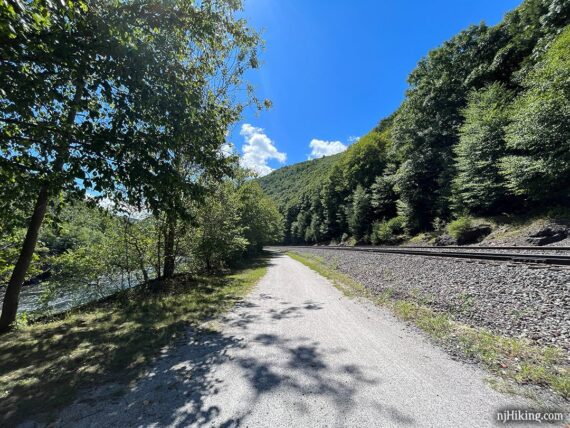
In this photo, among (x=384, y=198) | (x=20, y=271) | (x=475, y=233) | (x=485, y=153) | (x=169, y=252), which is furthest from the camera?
(x=384, y=198)

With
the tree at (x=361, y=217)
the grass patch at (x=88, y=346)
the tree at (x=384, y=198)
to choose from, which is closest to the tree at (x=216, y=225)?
the grass patch at (x=88, y=346)

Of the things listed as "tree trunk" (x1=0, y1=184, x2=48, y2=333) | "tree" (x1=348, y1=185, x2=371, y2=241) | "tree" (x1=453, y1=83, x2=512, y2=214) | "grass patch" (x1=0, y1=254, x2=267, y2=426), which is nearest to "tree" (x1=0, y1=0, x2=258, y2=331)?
"tree trunk" (x1=0, y1=184, x2=48, y2=333)

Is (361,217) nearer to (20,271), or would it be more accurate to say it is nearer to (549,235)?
(549,235)

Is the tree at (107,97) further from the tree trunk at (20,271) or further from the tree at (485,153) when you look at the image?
the tree at (485,153)

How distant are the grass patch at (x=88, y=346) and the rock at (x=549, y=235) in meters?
14.6

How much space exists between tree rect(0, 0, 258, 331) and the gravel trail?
3039 millimetres

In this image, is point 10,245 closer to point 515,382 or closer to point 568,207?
point 515,382

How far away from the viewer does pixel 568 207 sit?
15.0 metres

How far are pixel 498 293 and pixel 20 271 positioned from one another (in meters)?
11.8

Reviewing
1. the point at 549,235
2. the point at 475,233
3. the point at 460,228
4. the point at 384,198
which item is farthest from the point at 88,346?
the point at 384,198

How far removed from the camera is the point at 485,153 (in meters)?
19.1

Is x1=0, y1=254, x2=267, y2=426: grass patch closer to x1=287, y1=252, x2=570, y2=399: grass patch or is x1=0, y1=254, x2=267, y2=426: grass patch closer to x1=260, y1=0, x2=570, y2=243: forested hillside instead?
x1=287, y1=252, x2=570, y2=399: grass patch

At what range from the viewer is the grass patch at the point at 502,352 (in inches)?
132

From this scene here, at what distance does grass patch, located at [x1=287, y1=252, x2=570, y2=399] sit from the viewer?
132 inches
